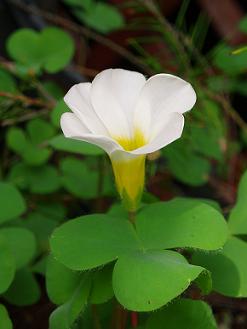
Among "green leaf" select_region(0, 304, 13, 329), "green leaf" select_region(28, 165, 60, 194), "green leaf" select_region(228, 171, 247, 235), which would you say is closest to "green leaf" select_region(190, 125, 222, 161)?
"green leaf" select_region(28, 165, 60, 194)

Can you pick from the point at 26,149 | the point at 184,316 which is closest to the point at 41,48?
the point at 26,149

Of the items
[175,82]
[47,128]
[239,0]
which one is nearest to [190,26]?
[239,0]

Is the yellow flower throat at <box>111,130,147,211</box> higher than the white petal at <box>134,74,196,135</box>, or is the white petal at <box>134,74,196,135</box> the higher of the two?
→ the white petal at <box>134,74,196,135</box>

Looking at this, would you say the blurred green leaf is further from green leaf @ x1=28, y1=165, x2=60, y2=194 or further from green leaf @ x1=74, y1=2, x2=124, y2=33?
green leaf @ x1=74, y1=2, x2=124, y2=33

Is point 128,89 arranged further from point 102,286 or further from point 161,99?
point 102,286

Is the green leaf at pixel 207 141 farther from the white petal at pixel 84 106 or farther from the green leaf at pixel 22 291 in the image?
the white petal at pixel 84 106

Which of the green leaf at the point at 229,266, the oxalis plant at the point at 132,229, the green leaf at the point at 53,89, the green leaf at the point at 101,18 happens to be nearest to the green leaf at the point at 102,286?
the oxalis plant at the point at 132,229
